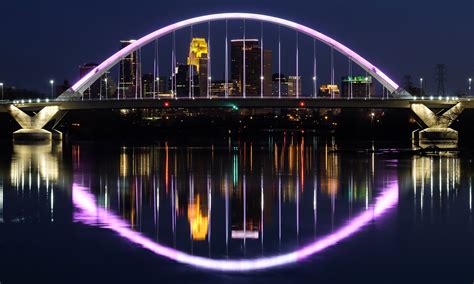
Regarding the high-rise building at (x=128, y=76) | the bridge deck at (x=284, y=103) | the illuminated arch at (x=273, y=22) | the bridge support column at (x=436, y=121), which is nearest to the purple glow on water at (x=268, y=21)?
the illuminated arch at (x=273, y=22)

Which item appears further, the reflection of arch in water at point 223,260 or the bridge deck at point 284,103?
the bridge deck at point 284,103

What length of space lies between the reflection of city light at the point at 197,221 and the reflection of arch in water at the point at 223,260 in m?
1.19

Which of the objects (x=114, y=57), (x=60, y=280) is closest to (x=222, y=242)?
(x=60, y=280)

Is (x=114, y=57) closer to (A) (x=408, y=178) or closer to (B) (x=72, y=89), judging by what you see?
(B) (x=72, y=89)

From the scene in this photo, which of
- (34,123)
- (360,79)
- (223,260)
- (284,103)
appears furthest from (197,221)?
(360,79)

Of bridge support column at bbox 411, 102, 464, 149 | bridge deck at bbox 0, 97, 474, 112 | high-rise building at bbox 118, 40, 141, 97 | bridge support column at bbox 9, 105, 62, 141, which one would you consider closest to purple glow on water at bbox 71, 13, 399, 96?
bridge deck at bbox 0, 97, 474, 112

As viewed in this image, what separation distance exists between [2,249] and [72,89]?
78821mm

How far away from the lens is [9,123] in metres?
115

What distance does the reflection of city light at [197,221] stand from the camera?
15755mm

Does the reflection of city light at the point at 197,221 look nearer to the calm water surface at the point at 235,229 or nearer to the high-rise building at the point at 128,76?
the calm water surface at the point at 235,229

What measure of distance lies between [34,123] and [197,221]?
77.7m

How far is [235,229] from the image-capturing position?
16.5 metres

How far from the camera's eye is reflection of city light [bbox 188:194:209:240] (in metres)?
15.8

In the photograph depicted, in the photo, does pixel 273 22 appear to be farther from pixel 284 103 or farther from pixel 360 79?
pixel 360 79
